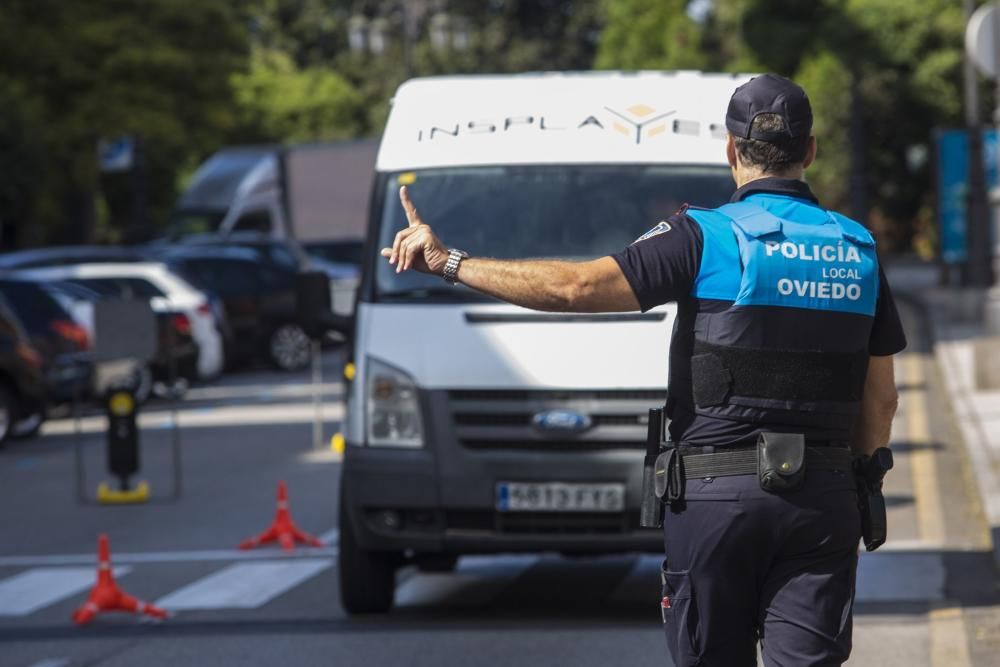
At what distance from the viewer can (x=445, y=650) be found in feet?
26.7

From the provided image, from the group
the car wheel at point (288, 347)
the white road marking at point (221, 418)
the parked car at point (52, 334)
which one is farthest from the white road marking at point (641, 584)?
the car wheel at point (288, 347)

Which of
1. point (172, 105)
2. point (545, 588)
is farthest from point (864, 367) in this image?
point (172, 105)

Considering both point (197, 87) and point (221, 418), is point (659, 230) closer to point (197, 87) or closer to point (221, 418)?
point (221, 418)

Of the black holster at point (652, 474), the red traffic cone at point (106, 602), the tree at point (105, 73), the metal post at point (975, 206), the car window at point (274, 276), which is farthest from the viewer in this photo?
the tree at point (105, 73)

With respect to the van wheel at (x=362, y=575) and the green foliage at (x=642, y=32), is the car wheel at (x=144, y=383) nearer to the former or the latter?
the van wheel at (x=362, y=575)

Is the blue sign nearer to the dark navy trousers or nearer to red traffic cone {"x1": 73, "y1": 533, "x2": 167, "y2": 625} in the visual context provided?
red traffic cone {"x1": 73, "y1": 533, "x2": 167, "y2": 625}

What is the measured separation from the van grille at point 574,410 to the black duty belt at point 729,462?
3.75 metres

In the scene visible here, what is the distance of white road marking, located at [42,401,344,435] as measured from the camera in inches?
802

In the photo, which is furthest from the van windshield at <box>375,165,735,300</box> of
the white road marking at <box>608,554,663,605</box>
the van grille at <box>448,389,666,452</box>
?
the white road marking at <box>608,554,663,605</box>

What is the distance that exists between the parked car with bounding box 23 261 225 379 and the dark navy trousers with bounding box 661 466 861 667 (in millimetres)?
19539

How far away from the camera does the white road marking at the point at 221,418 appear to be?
20.4 meters

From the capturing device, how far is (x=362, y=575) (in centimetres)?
886

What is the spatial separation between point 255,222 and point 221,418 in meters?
15.9

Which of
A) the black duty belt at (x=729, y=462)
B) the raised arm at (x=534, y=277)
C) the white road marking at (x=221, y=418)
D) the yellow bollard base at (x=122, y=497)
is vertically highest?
the raised arm at (x=534, y=277)
